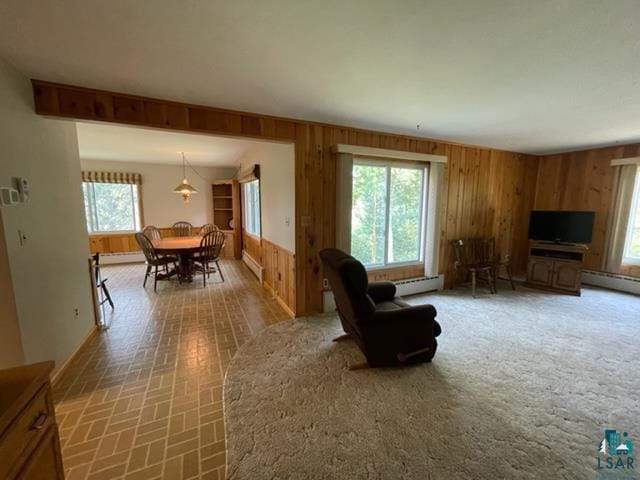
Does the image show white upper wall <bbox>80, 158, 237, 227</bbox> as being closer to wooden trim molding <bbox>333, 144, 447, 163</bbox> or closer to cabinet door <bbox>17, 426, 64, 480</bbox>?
wooden trim molding <bbox>333, 144, 447, 163</bbox>

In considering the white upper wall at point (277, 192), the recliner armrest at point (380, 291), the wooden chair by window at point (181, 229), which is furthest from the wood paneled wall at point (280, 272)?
the wooden chair by window at point (181, 229)

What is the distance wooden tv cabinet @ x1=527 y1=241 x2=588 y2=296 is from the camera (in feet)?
14.4

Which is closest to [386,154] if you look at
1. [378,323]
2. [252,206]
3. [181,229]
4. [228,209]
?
[378,323]

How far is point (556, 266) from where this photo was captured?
4.57 m

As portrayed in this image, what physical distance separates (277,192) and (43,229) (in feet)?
8.35

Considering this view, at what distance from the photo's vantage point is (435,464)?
153 centimetres

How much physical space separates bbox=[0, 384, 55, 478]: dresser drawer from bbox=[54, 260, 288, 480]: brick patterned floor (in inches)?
27.9

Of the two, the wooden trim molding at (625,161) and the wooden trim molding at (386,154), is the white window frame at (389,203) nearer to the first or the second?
the wooden trim molding at (386,154)

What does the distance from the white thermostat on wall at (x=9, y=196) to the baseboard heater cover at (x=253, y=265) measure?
135 inches

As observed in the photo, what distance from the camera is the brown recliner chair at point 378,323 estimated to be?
7.25ft

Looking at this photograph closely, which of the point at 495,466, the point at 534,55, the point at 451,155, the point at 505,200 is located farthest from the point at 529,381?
the point at 505,200

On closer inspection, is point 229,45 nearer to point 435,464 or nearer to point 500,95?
point 500,95

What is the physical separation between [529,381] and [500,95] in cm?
253

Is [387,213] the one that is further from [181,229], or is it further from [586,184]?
[181,229]
